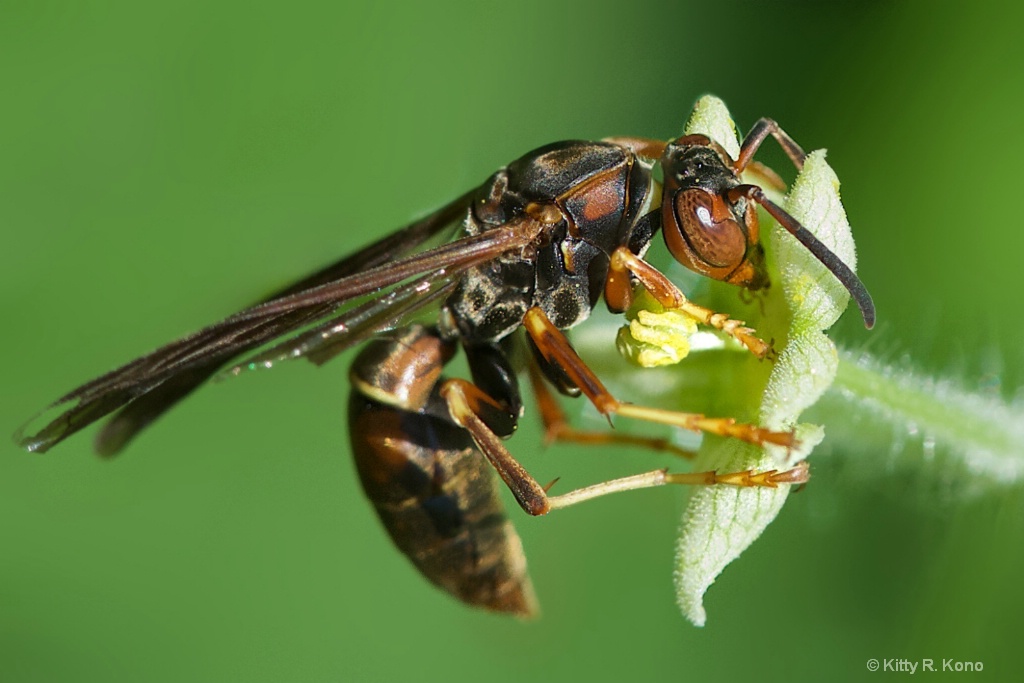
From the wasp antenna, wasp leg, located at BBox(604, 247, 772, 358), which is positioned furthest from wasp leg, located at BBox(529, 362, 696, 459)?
the wasp antenna

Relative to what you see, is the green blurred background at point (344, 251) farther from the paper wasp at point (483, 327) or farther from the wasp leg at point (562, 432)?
the paper wasp at point (483, 327)

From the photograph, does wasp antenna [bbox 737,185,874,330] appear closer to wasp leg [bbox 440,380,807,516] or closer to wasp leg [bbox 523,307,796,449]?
wasp leg [bbox 523,307,796,449]

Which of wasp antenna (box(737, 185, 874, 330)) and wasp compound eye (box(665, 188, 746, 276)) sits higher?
wasp compound eye (box(665, 188, 746, 276))

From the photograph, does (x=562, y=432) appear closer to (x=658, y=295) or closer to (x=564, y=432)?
(x=564, y=432)

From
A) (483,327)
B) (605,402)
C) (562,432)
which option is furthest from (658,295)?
(562,432)

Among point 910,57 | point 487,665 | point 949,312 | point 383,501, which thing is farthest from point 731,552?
point 910,57

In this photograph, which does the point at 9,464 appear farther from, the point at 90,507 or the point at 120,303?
the point at 120,303
